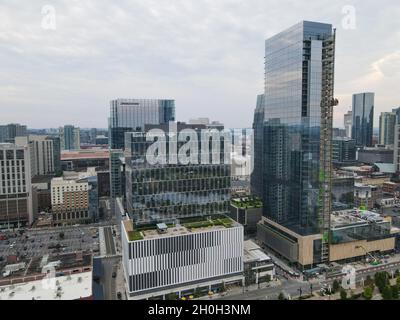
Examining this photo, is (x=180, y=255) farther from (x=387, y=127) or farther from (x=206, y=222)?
(x=387, y=127)

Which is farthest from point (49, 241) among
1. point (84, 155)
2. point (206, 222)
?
point (84, 155)

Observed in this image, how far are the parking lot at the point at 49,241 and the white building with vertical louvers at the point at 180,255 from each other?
39.9 feet

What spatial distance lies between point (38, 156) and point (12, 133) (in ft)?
73.0

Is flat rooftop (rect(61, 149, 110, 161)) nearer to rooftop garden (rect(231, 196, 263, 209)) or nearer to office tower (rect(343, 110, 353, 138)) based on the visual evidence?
rooftop garden (rect(231, 196, 263, 209))

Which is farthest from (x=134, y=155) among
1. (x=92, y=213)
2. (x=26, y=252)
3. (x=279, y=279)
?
(x=92, y=213)

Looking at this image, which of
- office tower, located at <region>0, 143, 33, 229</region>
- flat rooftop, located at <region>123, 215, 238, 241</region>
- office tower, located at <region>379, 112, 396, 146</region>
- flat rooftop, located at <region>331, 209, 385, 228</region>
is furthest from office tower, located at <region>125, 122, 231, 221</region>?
office tower, located at <region>379, 112, 396, 146</region>

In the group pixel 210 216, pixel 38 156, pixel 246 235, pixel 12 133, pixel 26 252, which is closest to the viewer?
pixel 210 216

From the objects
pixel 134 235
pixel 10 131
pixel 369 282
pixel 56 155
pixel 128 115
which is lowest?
pixel 369 282

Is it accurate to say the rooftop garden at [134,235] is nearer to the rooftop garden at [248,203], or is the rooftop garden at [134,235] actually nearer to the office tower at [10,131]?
the rooftop garden at [248,203]

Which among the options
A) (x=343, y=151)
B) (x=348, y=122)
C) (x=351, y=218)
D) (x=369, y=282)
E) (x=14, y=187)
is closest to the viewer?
(x=369, y=282)

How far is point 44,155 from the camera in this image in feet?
236

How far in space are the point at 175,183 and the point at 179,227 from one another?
3640mm

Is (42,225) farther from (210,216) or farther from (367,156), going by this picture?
(367,156)

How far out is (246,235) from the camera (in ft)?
114
